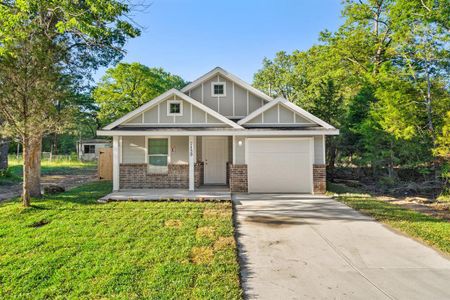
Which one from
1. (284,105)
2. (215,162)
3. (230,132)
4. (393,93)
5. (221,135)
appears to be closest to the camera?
(230,132)

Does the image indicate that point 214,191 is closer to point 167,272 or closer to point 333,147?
point 167,272

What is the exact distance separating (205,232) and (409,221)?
18.2 feet

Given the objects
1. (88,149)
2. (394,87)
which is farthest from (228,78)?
(88,149)

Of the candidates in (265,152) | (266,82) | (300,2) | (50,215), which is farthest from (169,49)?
A: (266,82)

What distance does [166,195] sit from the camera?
403 inches

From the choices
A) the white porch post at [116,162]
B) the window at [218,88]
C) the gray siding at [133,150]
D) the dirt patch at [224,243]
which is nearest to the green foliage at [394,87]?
the window at [218,88]

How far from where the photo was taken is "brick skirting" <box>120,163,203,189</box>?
39.2ft

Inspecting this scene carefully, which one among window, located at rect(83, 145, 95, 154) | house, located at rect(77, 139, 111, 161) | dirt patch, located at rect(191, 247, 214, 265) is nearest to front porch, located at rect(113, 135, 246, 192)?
dirt patch, located at rect(191, 247, 214, 265)

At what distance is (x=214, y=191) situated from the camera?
1115 centimetres

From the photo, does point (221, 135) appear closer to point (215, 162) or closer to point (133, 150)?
point (215, 162)

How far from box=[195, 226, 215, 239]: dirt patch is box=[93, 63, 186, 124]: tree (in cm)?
2110

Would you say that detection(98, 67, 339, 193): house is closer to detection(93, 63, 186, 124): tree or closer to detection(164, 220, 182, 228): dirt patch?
detection(164, 220, 182, 228): dirt patch

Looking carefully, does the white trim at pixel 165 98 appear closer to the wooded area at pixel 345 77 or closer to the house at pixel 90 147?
the wooded area at pixel 345 77

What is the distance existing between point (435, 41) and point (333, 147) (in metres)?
7.07
